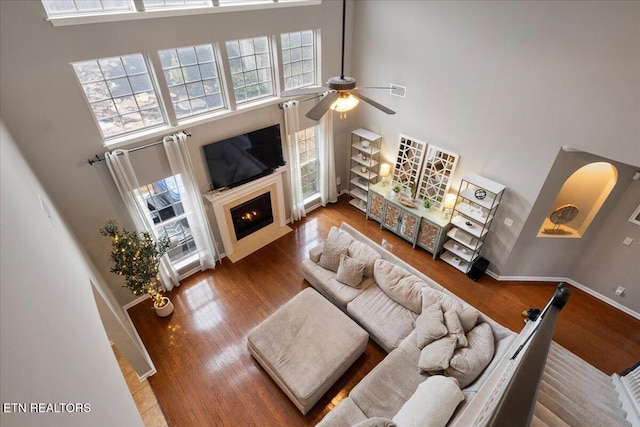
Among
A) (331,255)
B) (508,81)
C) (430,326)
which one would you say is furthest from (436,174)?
(430,326)

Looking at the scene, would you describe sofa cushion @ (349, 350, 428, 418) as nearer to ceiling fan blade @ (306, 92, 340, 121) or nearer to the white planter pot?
ceiling fan blade @ (306, 92, 340, 121)

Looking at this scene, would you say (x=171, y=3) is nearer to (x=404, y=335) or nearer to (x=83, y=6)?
(x=83, y=6)

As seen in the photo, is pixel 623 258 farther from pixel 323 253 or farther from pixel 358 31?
pixel 358 31

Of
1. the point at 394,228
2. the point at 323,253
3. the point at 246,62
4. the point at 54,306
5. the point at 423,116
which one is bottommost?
the point at 394,228

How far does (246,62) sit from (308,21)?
1321 millimetres

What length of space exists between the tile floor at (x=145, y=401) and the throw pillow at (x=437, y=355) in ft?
10.5

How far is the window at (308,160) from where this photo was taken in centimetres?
656

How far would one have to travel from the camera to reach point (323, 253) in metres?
5.25

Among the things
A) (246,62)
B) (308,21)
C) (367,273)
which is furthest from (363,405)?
(308,21)

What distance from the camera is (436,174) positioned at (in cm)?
592

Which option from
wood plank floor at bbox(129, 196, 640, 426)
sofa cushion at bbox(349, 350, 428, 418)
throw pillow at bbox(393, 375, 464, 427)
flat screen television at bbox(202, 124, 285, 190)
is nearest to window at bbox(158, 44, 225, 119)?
flat screen television at bbox(202, 124, 285, 190)

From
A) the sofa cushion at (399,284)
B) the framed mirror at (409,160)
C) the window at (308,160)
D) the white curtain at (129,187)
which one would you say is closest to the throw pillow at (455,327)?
the sofa cushion at (399,284)

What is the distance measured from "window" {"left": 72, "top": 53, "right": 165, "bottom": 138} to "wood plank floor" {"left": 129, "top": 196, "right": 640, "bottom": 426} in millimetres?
2786

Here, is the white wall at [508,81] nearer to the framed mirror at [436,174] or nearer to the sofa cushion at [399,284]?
the framed mirror at [436,174]
